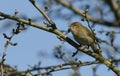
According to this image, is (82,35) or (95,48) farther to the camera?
(82,35)

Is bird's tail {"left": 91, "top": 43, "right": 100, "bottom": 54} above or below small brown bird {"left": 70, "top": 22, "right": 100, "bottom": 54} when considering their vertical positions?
below

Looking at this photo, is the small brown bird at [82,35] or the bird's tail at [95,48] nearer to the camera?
the bird's tail at [95,48]

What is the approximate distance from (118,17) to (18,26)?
4352mm

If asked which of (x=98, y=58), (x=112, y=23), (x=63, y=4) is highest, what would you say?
(x=63, y=4)

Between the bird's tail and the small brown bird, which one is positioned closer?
the bird's tail

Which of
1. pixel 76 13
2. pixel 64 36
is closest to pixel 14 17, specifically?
pixel 64 36

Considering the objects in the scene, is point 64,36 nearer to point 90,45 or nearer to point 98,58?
point 98,58

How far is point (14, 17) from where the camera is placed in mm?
4203

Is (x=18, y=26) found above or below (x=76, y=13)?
below

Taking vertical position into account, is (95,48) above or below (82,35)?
below

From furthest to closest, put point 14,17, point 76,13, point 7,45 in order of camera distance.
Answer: point 76,13 < point 7,45 < point 14,17

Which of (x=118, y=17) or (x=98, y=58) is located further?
(x=118, y=17)

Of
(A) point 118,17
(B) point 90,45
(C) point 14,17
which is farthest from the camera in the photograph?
(A) point 118,17

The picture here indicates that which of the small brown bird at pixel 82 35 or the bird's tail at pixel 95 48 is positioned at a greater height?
the small brown bird at pixel 82 35
